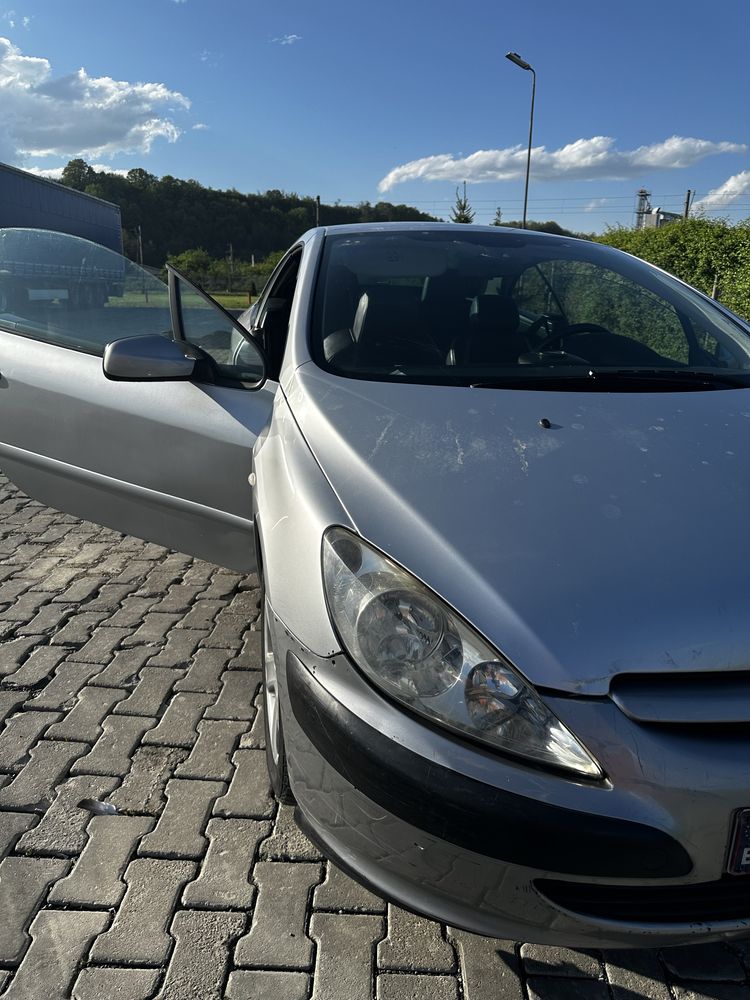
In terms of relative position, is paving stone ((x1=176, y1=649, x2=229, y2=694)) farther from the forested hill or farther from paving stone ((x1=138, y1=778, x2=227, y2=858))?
the forested hill

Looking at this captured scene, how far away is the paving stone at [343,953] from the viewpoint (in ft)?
5.37

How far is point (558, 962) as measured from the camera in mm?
1743

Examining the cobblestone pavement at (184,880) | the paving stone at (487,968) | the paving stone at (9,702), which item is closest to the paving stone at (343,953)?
the cobblestone pavement at (184,880)

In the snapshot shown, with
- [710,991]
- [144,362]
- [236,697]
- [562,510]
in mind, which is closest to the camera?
[562,510]

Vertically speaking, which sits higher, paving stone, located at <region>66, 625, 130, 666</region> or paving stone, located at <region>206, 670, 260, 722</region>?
paving stone, located at <region>66, 625, 130, 666</region>

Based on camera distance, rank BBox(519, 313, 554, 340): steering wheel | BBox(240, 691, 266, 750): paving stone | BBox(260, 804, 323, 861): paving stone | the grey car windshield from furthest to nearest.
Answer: BBox(519, 313, 554, 340): steering wheel → BBox(240, 691, 266, 750): paving stone → the grey car windshield → BBox(260, 804, 323, 861): paving stone

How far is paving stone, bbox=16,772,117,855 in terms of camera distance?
2.00 meters

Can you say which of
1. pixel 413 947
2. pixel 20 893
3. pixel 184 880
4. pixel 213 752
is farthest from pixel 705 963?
pixel 20 893

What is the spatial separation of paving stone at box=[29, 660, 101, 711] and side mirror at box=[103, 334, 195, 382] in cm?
110

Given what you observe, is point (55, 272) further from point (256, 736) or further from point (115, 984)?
point (115, 984)

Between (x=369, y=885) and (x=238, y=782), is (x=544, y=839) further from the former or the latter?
(x=238, y=782)

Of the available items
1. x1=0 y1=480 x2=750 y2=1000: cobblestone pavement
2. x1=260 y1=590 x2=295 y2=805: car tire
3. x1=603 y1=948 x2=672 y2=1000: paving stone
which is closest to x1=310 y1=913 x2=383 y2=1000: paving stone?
x1=0 y1=480 x2=750 y2=1000: cobblestone pavement

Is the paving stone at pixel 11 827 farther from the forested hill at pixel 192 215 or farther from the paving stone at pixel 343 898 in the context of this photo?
the forested hill at pixel 192 215

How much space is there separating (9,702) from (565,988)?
6.29ft
